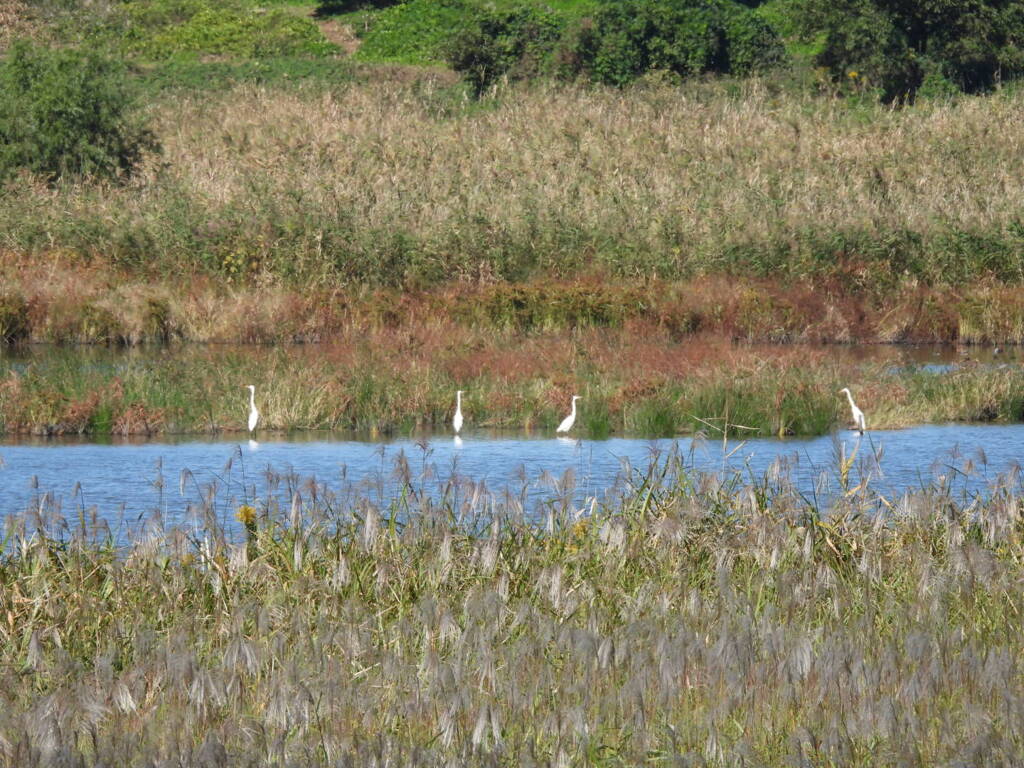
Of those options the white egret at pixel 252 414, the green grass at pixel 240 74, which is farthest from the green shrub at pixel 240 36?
the white egret at pixel 252 414

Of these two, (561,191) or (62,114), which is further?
(62,114)

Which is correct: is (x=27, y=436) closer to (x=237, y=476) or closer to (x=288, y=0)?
(x=237, y=476)

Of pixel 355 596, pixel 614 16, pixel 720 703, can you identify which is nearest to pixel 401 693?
pixel 720 703

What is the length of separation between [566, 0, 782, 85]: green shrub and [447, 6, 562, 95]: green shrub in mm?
1297

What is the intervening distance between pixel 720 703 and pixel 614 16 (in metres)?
42.4

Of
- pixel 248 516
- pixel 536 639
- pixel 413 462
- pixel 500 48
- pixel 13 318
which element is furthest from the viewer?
pixel 500 48

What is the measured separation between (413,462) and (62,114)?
20.0 metres

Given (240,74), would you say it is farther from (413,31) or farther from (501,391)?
(501,391)

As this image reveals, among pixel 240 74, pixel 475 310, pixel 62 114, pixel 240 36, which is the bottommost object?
pixel 475 310

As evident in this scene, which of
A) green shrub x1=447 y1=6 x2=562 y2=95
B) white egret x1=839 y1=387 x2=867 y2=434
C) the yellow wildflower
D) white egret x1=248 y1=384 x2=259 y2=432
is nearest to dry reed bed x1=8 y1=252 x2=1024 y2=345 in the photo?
white egret x1=839 y1=387 x2=867 y2=434

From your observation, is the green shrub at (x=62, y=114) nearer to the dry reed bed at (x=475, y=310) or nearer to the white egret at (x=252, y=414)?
the dry reed bed at (x=475, y=310)

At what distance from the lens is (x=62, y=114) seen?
105ft

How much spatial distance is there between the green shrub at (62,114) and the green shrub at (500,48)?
14950 millimetres

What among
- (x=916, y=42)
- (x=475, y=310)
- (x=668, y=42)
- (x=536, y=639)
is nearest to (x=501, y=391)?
(x=475, y=310)
